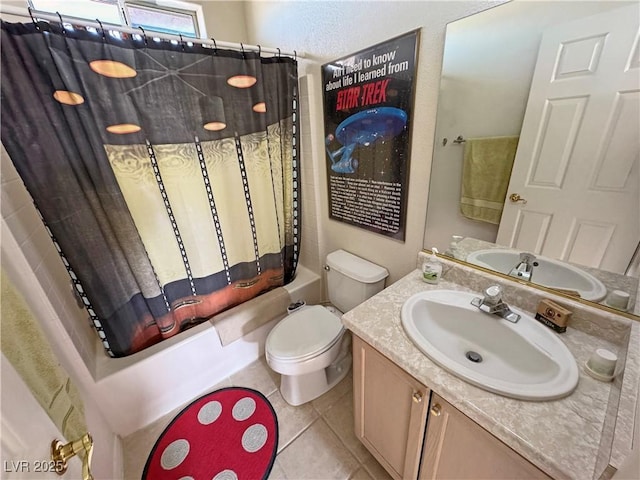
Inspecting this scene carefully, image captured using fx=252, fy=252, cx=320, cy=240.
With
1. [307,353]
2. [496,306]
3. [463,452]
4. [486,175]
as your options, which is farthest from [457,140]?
[307,353]

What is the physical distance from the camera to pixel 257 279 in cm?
179

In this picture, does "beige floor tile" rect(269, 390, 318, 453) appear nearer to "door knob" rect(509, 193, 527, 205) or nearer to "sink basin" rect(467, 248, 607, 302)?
"sink basin" rect(467, 248, 607, 302)

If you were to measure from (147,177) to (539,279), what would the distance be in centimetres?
174

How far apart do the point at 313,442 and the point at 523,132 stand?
161cm

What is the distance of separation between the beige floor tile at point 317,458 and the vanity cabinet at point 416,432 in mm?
193

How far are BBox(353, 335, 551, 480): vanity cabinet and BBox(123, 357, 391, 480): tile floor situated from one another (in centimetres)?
18

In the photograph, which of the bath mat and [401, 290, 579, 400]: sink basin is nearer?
[401, 290, 579, 400]: sink basin

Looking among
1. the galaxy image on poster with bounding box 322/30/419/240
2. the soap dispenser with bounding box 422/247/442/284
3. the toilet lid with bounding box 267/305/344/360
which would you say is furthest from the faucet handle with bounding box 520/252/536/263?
the toilet lid with bounding box 267/305/344/360

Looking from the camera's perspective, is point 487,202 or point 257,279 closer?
point 487,202

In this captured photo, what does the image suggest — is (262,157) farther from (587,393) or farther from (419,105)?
(587,393)

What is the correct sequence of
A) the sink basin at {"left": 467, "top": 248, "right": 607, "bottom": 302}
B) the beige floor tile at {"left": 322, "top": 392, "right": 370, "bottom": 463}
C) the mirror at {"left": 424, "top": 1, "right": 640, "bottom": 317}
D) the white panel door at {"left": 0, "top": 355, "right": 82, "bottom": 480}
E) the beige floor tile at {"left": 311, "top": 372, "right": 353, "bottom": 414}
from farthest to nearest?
1. the beige floor tile at {"left": 311, "top": 372, "right": 353, "bottom": 414}
2. the beige floor tile at {"left": 322, "top": 392, "right": 370, "bottom": 463}
3. the sink basin at {"left": 467, "top": 248, "right": 607, "bottom": 302}
4. the mirror at {"left": 424, "top": 1, "right": 640, "bottom": 317}
5. the white panel door at {"left": 0, "top": 355, "right": 82, "bottom": 480}

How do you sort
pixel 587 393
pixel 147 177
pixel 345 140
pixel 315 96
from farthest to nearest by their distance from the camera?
pixel 315 96, pixel 345 140, pixel 147 177, pixel 587 393

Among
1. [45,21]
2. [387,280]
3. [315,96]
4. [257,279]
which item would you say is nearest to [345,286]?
[387,280]

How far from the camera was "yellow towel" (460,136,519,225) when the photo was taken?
0.91 meters
